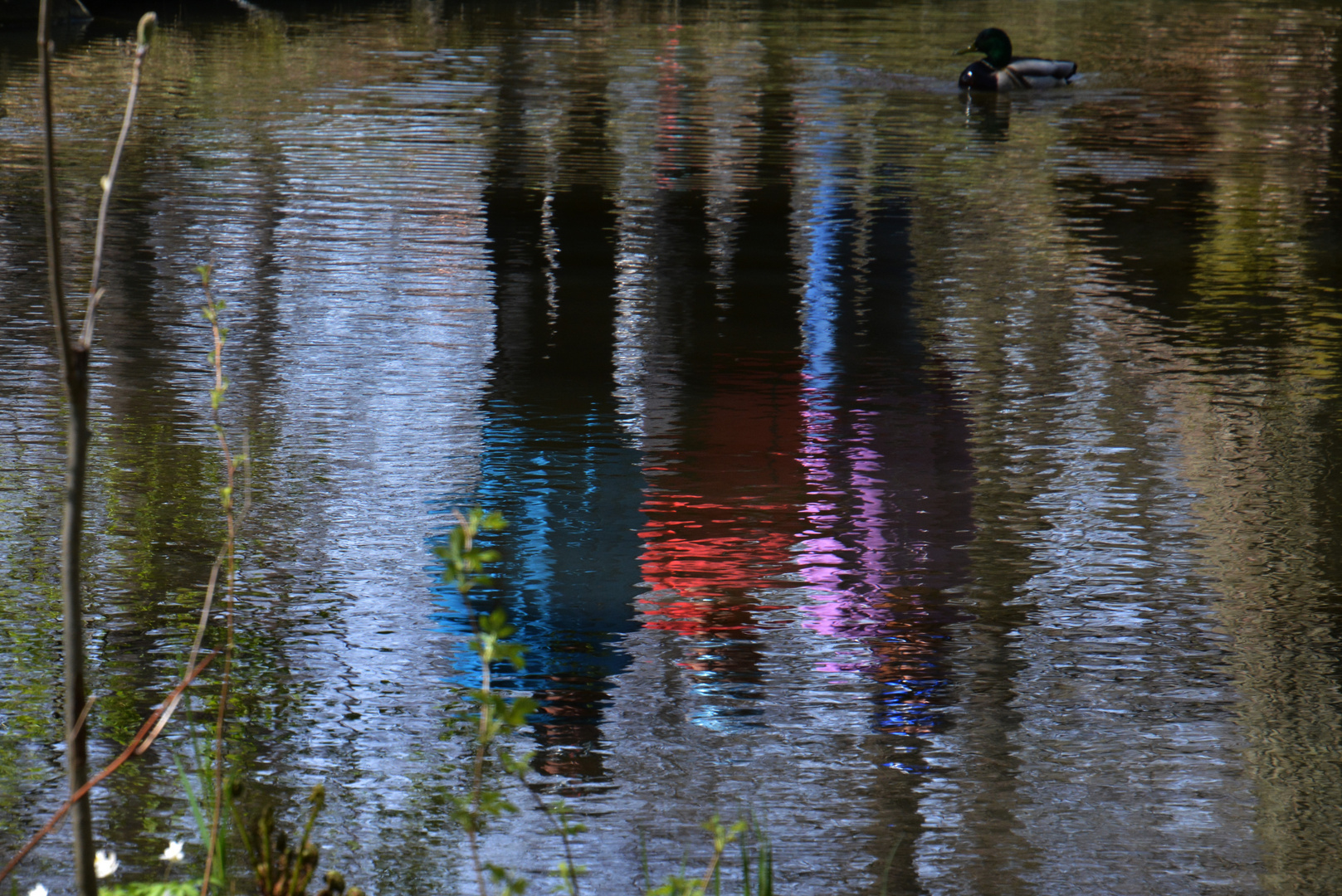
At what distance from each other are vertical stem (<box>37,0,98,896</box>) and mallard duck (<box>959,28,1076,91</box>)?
16.9 meters

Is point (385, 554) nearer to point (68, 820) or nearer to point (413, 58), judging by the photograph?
point (68, 820)

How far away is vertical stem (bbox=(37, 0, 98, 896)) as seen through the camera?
1.83 meters

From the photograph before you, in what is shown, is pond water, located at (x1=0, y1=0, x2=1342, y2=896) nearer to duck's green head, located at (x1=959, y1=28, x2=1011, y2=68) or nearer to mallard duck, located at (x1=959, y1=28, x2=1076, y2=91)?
mallard duck, located at (x1=959, y1=28, x2=1076, y2=91)

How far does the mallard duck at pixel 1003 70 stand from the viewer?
17812 millimetres

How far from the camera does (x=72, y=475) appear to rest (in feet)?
6.27

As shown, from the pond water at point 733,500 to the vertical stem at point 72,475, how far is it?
1.14m

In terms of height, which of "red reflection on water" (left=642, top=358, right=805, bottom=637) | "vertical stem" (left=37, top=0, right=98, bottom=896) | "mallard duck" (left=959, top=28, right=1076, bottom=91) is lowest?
"red reflection on water" (left=642, top=358, right=805, bottom=637)

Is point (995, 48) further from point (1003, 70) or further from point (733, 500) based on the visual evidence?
point (733, 500)

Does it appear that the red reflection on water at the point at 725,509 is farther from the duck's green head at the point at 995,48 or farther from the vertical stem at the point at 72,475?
the duck's green head at the point at 995,48

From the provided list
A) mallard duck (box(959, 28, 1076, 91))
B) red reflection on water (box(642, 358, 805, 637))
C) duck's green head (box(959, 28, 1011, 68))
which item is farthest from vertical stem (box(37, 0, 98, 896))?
duck's green head (box(959, 28, 1011, 68))

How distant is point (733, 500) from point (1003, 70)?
45.8 feet

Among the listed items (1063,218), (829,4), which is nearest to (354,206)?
(1063,218)

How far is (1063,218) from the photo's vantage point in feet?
34.5

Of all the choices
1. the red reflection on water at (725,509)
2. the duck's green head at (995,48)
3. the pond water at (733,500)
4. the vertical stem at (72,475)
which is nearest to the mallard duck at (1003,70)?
the duck's green head at (995,48)
